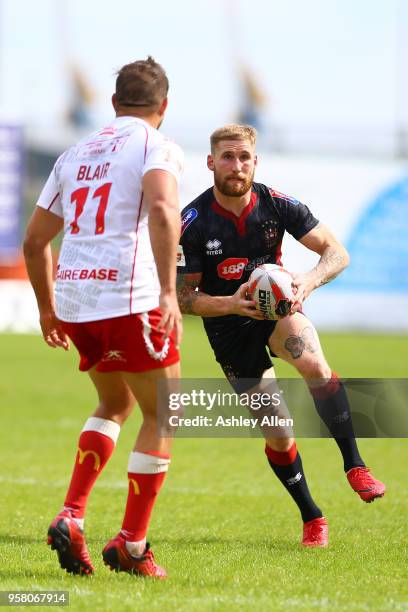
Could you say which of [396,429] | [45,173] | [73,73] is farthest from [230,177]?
[73,73]

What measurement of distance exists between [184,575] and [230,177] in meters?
2.43

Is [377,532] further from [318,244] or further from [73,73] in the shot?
[73,73]

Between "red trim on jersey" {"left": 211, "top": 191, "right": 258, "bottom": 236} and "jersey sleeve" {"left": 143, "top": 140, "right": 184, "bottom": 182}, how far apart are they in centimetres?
180

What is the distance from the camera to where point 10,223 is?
2903cm

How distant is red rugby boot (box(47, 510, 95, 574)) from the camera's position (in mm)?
4891

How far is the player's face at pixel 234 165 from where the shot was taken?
646cm

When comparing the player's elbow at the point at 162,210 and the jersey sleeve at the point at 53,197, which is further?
the jersey sleeve at the point at 53,197

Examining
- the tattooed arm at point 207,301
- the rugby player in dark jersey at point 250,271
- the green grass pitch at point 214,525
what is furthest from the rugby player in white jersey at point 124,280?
the rugby player in dark jersey at point 250,271

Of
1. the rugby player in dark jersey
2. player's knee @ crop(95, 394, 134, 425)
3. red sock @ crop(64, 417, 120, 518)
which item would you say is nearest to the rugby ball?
the rugby player in dark jersey

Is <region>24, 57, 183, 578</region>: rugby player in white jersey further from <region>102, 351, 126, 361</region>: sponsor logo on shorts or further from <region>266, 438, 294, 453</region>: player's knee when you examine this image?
<region>266, 438, 294, 453</region>: player's knee

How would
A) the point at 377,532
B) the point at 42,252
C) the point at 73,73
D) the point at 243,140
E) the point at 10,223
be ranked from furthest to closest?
the point at 73,73 → the point at 10,223 → the point at 377,532 → the point at 243,140 → the point at 42,252

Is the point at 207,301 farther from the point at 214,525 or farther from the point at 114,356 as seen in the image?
the point at 214,525

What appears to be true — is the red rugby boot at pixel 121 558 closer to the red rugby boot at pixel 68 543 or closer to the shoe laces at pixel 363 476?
the red rugby boot at pixel 68 543

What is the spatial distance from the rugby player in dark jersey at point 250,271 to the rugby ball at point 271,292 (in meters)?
0.30
